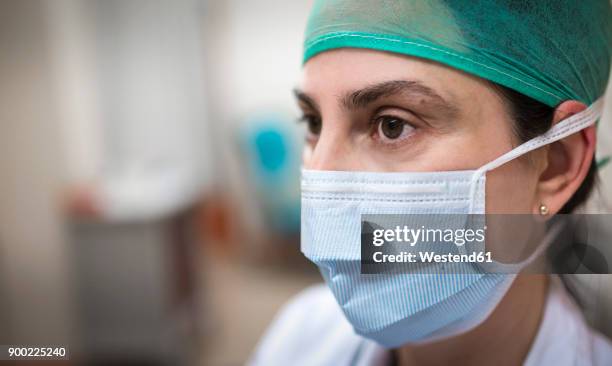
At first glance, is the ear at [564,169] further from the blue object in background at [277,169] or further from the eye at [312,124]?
the blue object in background at [277,169]

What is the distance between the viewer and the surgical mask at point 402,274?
78cm

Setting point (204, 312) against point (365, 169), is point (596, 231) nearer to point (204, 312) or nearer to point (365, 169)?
point (365, 169)

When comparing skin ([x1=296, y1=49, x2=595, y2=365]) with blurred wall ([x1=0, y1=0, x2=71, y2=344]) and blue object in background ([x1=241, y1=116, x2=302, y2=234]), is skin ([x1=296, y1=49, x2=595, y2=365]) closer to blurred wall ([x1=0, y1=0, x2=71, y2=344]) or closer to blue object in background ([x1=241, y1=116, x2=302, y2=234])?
blurred wall ([x1=0, y1=0, x2=71, y2=344])

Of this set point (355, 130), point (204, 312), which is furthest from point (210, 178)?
point (355, 130)

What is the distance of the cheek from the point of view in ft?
2.56

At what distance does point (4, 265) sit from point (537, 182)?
2.88 meters

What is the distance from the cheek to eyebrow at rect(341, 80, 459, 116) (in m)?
0.12

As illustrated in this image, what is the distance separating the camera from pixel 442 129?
2.52 ft

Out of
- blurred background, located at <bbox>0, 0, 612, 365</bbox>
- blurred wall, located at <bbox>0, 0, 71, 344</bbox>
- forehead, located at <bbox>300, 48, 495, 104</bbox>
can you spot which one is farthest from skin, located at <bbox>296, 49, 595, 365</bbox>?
blurred wall, located at <bbox>0, 0, 71, 344</bbox>

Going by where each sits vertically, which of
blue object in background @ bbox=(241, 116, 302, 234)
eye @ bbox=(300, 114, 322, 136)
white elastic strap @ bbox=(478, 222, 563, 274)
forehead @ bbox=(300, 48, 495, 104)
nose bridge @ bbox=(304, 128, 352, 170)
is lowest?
blue object in background @ bbox=(241, 116, 302, 234)

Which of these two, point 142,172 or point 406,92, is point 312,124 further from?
point 142,172

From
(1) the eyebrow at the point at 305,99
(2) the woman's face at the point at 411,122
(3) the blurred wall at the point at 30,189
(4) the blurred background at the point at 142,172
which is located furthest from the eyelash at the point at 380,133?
(3) the blurred wall at the point at 30,189

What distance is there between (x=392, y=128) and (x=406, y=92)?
7 centimetres

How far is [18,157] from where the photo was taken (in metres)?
2.93
